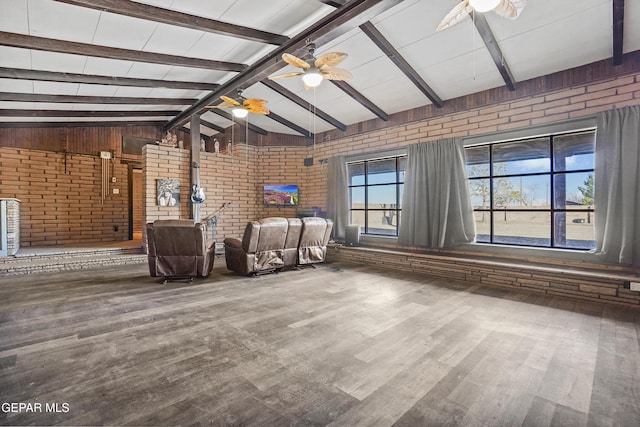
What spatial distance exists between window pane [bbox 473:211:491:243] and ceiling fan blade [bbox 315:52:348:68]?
3.31 meters

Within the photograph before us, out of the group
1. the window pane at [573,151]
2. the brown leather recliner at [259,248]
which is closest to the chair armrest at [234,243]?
the brown leather recliner at [259,248]

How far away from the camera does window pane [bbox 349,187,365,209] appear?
682 centimetres

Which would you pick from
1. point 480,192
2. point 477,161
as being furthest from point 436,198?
point 477,161

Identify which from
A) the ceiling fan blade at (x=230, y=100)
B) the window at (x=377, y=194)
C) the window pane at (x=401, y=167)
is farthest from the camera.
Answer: the window at (x=377, y=194)

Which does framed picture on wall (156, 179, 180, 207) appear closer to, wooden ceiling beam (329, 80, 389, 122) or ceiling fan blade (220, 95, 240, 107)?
ceiling fan blade (220, 95, 240, 107)

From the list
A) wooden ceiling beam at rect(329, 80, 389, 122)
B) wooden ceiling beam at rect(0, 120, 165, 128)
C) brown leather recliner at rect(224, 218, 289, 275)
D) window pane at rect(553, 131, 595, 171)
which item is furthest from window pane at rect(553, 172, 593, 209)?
wooden ceiling beam at rect(0, 120, 165, 128)

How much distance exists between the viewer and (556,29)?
3451 millimetres

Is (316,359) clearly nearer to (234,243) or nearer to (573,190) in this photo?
(234,243)

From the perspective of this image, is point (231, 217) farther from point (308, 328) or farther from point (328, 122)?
point (308, 328)

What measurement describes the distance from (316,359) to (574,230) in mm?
4197

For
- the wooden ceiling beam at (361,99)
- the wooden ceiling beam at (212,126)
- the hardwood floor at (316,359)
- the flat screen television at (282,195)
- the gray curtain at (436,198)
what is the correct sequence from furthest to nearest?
the wooden ceiling beam at (212,126), the flat screen television at (282,195), the wooden ceiling beam at (361,99), the gray curtain at (436,198), the hardwood floor at (316,359)

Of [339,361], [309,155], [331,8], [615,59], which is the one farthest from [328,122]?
[339,361]

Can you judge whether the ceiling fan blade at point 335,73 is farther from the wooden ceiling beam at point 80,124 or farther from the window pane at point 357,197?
the wooden ceiling beam at point 80,124

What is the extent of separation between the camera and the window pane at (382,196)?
630cm
